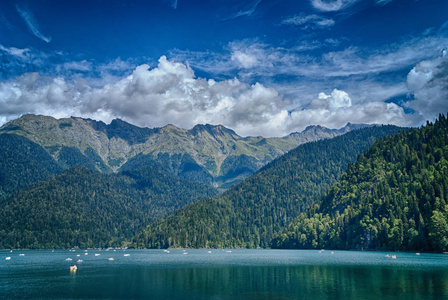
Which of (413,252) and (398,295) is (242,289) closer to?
(398,295)

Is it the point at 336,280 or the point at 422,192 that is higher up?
the point at 422,192

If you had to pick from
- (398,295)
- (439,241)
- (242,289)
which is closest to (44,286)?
(242,289)

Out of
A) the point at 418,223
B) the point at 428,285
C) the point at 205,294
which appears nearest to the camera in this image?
the point at 205,294

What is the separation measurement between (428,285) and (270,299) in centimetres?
3708

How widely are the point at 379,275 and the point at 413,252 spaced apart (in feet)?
343

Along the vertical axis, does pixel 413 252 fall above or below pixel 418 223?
below

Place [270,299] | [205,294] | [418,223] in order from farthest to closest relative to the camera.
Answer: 1. [418,223]
2. [205,294]
3. [270,299]

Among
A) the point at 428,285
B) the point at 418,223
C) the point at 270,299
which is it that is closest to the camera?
the point at 270,299

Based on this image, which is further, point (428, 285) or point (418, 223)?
point (418, 223)

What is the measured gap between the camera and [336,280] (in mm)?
92750

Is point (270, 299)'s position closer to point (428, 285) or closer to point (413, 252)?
point (428, 285)

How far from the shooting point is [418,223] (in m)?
185

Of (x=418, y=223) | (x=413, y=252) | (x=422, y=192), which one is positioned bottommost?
(x=413, y=252)

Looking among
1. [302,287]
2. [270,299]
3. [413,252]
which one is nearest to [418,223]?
[413,252]
